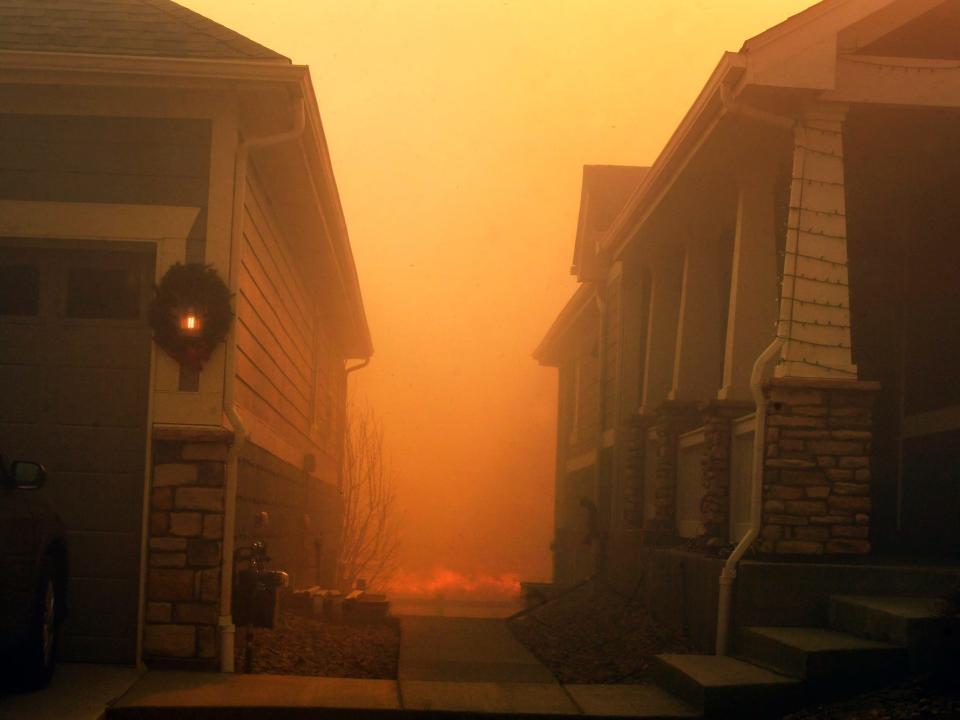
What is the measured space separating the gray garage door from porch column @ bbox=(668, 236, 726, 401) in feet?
19.0

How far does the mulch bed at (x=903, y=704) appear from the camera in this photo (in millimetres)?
5902

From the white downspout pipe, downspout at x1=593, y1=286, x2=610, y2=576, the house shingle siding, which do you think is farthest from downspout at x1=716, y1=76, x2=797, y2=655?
downspout at x1=593, y1=286, x2=610, y2=576

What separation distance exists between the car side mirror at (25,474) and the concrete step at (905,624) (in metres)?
4.61

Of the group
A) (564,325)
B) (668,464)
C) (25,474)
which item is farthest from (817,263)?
(564,325)

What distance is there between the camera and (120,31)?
9023 millimetres

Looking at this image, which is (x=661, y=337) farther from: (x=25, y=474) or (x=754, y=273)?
(x=25, y=474)

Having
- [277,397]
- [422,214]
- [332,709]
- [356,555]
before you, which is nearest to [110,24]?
[277,397]

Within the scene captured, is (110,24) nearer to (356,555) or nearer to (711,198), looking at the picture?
(711,198)

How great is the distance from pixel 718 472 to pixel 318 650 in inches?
133

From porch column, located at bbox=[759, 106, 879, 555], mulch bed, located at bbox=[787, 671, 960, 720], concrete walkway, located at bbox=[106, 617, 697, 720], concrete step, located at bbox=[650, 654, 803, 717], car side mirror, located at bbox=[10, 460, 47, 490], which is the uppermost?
porch column, located at bbox=[759, 106, 879, 555]

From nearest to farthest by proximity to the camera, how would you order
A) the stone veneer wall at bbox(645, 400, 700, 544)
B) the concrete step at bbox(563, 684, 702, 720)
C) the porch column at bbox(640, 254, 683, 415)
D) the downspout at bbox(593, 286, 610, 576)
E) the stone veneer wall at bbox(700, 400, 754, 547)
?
the concrete step at bbox(563, 684, 702, 720), the stone veneer wall at bbox(700, 400, 754, 547), the stone veneer wall at bbox(645, 400, 700, 544), the porch column at bbox(640, 254, 683, 415), the downspout at bbox(593, 286, 610, 576)

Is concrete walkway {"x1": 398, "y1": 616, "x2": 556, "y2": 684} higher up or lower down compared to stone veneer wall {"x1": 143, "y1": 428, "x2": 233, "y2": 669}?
lower down

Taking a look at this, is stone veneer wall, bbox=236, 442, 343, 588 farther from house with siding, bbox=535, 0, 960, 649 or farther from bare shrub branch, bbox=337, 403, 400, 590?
house with siding, bbox=535, 0, 960, 649

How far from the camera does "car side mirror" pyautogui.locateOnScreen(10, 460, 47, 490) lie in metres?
6.51
